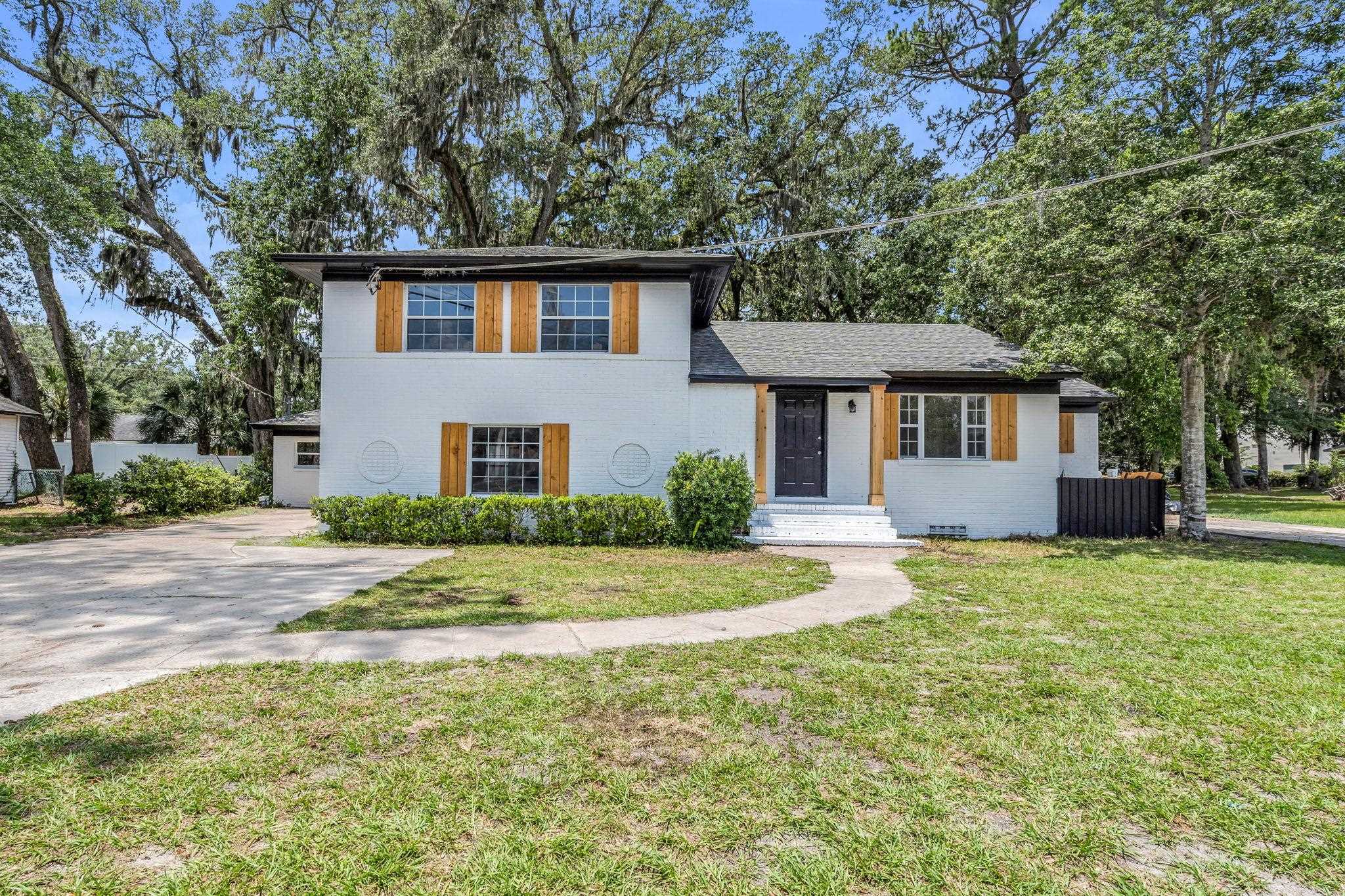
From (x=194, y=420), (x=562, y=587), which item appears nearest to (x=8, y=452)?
(x=194, y=420)

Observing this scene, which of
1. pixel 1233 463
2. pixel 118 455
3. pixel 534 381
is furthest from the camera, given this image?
pixel 1233 463

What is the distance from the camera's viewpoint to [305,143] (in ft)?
62.5

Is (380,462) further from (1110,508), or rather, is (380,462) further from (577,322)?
(1110,508)

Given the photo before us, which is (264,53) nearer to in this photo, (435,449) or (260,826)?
(435,449)

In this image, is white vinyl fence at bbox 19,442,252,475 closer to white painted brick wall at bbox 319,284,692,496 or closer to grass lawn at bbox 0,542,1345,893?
white painted brick wall at bbox 319,284,692,496

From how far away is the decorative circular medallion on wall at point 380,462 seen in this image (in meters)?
11.5

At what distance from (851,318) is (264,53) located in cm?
2165

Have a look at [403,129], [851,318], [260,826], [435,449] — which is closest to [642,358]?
[435,449]

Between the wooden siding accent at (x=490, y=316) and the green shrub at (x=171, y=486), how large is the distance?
373 inches

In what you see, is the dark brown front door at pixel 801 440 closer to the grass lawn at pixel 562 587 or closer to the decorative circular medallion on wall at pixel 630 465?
the decorative circular medallion on wall at pixel 630 465

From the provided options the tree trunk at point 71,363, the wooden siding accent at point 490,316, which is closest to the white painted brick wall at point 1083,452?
the wooden siding accent at point 490,316

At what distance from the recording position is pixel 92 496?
13.3 meters

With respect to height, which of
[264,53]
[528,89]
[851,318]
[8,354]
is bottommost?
[8,354]

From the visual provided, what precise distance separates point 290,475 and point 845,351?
53.2ft
